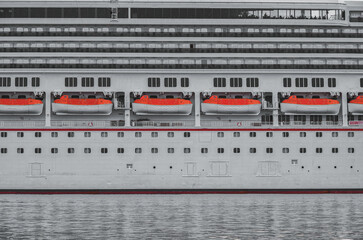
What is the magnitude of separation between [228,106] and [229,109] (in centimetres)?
22

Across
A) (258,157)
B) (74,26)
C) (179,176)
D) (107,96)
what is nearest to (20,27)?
(74,26)

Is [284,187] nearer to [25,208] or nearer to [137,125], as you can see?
[137,125]

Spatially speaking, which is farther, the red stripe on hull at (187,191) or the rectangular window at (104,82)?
the rectangular window at (104,82)

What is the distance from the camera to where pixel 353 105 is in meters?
56.8

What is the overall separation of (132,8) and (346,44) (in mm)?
15204

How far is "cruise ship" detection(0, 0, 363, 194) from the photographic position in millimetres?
54719

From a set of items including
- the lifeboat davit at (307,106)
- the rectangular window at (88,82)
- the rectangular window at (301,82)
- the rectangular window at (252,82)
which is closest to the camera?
the lifeboat davit at (307,106)

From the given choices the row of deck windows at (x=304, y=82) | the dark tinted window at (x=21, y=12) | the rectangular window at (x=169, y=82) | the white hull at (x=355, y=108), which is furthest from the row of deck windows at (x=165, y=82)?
the white hull at (x=355, y=108)

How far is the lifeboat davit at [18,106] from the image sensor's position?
55.2m

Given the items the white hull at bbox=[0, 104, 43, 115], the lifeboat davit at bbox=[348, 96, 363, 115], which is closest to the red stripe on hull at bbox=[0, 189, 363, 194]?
the white hull at bbox=[0, 104, 43, 115]

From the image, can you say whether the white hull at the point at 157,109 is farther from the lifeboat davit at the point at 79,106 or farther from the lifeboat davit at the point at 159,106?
the lifeboat davit at the point at 79,106

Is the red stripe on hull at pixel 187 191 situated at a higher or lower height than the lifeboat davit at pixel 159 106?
lower

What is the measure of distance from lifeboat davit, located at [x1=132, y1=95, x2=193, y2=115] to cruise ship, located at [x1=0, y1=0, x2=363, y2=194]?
74 millimetres

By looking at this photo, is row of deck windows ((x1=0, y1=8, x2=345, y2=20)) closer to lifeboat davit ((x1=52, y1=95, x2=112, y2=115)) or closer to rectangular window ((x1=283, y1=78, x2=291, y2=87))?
rectangular window ((x1=283, y1=78, x2=291, y2=87))
